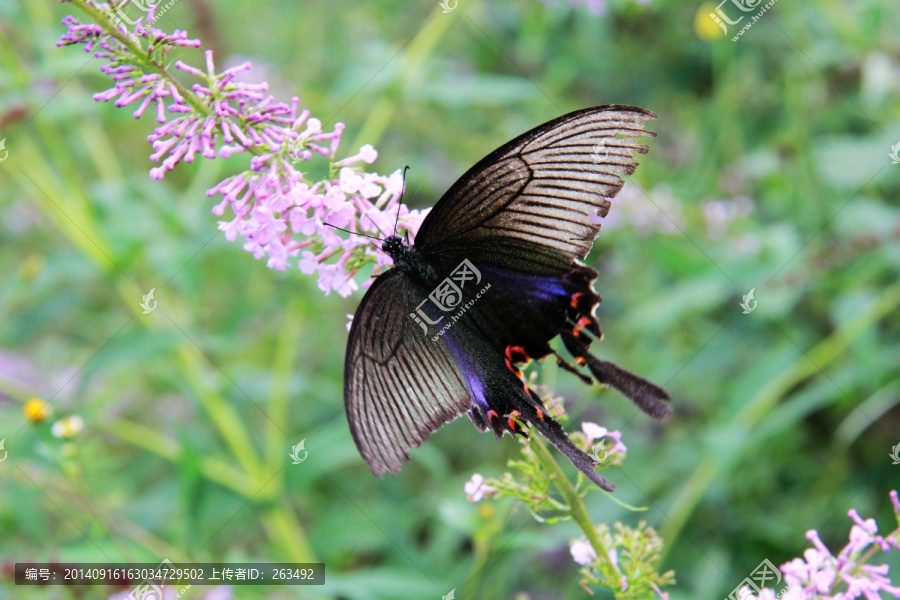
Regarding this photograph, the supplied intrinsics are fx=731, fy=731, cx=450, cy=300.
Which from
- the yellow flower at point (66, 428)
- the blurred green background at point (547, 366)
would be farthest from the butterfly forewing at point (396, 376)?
the yellow flower at point (66, 428)

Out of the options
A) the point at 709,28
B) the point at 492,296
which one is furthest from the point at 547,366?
the point at 709,28

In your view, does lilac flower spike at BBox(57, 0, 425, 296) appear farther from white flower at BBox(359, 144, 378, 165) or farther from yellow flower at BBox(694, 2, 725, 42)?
yellow flower at BBox(694, 2, 725, 42)

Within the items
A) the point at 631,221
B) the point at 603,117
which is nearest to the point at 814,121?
the point at 631,221

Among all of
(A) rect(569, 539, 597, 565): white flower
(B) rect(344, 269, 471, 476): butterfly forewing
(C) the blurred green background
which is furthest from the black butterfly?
(C) the blurred green background

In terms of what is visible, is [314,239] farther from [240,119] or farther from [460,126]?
[460,126]

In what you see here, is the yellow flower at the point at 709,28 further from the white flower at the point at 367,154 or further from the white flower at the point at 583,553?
the white flower at the point at 583,553
